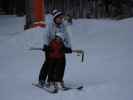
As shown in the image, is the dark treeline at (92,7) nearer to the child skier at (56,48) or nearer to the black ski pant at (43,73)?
the black ski pant at (43,73)

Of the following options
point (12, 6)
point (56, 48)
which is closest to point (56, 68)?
point (56, 48)

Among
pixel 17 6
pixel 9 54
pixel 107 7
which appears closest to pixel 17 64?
pixel 9 54

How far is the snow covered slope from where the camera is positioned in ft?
31.0

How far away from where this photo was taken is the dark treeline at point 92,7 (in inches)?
1080

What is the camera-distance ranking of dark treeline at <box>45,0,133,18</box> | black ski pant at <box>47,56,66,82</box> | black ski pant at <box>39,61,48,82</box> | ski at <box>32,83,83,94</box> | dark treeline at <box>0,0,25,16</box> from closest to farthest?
ski at <box>32,83,83,94</box> < black ski pant at <box>47,56,66,82</box> < black ski pant at <box>39,61,48,82</box> < dark treeline at <box>45,0,133,18</box> < dark treeline at <box>0,0,25,16</box>

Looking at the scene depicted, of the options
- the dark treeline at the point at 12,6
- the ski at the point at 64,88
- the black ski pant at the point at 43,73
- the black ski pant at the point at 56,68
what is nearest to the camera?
the ski at the point at 64,88

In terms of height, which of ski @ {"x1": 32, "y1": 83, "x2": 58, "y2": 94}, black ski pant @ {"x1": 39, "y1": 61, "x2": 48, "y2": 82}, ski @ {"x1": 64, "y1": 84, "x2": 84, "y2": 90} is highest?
black ski pant @ {"x1": 39, "y1": 61, "x2": 48, "y2": 82}

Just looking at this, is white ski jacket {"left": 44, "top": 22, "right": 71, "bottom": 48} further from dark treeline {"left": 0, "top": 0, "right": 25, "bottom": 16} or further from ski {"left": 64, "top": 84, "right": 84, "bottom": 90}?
dark treeline {"left": 0, "top": 0, "right": 25, "bottom": 16}

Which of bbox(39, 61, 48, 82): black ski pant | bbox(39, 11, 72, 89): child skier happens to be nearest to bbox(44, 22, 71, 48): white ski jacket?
bbox(39, 11, 72, 89): child skier

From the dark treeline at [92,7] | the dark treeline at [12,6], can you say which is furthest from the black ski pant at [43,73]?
the dark treeline at [12,6]

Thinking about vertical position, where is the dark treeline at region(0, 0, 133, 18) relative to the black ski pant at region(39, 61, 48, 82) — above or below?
above

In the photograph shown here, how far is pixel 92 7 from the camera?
29.9 metres

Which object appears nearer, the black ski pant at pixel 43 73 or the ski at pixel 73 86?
the ski at pixel 73 86

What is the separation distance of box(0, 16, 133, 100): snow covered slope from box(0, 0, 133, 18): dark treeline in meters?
7.34
